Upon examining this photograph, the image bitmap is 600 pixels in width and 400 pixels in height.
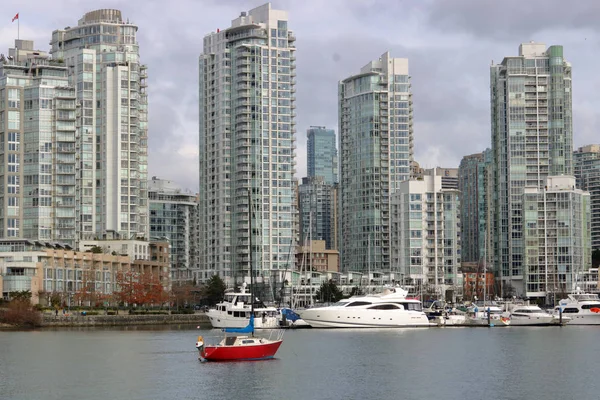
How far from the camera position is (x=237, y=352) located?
97500 mm

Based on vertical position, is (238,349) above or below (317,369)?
above

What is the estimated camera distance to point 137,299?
641ft

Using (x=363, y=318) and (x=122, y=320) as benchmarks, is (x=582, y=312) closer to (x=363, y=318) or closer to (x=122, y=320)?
(x=363, y=318)

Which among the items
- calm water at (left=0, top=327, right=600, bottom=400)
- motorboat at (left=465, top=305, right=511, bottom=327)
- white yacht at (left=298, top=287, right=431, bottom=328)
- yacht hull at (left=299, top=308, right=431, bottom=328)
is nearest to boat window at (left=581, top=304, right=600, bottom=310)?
motorboat at (left=465, top=305, right=511, bottom=327)

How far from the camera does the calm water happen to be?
266 feet

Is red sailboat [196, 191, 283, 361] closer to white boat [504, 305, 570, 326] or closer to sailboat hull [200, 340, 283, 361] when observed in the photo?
sailboat hull [200, 340, 283, 361]

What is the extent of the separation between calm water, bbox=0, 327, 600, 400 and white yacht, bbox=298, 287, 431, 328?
1339 cm

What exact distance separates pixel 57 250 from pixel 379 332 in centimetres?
6844

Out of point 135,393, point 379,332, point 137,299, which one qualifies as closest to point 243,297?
point 379,332

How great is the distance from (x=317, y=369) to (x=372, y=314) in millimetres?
58021

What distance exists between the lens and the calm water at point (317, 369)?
8100 centimetres

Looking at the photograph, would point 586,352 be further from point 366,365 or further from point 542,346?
point 366,365

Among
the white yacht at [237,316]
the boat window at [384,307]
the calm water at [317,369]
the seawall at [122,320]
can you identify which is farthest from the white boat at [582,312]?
the seawall at [122,320]

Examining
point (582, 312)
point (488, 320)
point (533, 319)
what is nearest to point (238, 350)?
point (488, 320)
